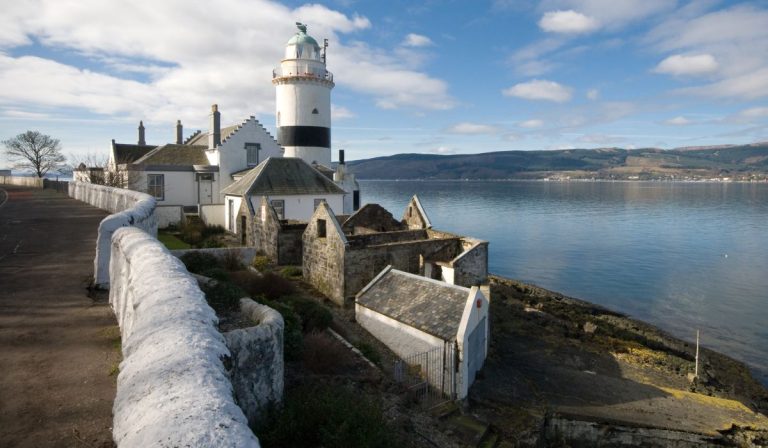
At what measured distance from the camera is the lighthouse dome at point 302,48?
43125mm

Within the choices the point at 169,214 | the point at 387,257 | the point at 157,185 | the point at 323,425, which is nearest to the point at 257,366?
the point at 323,425

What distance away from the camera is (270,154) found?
39625mm

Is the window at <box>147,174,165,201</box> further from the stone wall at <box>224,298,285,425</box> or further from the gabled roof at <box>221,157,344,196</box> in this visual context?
the stone wall at <box>224,298,285,425</box>

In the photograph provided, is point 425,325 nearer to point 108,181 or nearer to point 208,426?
point 208,426

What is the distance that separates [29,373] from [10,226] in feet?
54.3

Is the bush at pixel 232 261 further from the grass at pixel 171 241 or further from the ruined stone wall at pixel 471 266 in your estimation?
the ruined stone wall at pixel 471 266

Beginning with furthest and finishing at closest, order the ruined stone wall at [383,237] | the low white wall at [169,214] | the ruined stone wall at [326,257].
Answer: the low white wall at [169,214] < the ruined stone wall at [383,237] < the ruined stone wall at [326,257]

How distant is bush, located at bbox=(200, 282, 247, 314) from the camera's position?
30.1ft

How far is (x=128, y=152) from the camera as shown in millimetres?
39500

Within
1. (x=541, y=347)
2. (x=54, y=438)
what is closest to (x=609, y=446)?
(x=541, y=347)

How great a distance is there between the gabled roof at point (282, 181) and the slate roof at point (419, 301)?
50.1 ft

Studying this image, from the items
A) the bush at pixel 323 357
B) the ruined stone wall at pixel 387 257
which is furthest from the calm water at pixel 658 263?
the bush at pixel 323 357

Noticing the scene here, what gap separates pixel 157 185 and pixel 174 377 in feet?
113

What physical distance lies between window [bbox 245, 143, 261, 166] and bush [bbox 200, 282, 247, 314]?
98.2ft
